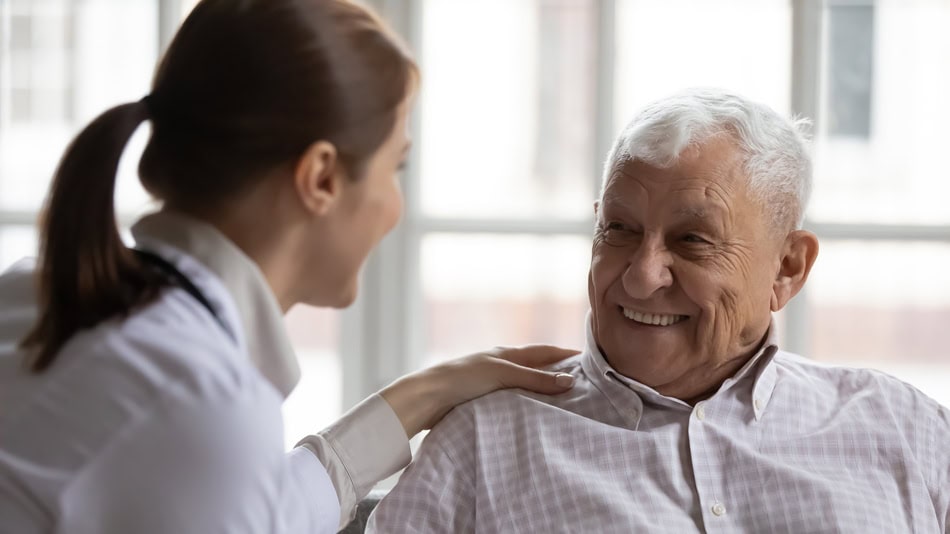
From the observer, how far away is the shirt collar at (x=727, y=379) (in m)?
1.79

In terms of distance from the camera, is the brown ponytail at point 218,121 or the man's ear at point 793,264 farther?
the man's ear at point 793,264

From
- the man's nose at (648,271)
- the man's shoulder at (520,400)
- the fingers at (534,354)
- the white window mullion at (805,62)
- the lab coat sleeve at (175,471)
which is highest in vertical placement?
the white window mullion at (805,62)

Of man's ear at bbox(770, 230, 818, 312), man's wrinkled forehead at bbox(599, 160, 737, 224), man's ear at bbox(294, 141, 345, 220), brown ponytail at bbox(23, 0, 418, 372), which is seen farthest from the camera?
man's ear at bbox(770, 230, 818, 312)

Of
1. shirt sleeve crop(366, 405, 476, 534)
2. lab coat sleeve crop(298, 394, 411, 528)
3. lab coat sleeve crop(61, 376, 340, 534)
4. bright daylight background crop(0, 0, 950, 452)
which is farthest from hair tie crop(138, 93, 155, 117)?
bright daylight background crop(0, 0, 950, 452)

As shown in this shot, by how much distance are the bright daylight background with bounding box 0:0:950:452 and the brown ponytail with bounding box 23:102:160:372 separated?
2.04 metres

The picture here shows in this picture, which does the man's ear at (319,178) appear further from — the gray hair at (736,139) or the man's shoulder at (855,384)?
the man's shoulder at (855,384)

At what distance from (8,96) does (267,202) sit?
8.52 ft

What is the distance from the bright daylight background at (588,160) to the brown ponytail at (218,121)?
1953 millimetres

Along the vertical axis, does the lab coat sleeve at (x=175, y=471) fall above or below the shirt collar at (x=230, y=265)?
below

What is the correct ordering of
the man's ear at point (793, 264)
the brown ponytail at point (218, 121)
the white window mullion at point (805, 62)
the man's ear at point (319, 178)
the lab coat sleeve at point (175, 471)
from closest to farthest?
the lab coat sleeve at point (175, 471) < the brown ponytail at point (218, 121) < the man's ear at point (319, 178) < the man's ear at point (793, 264) < the white window mullion at point (805, 62)

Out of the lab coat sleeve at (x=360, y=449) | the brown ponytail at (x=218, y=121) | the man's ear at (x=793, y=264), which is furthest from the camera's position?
the man's ear at (x=793, y=264)

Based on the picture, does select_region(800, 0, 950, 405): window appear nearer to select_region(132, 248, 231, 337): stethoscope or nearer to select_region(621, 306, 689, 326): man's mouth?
select_region(621, 306, 689, 326): man's mouth

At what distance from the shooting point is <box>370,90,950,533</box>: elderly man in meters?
1.70

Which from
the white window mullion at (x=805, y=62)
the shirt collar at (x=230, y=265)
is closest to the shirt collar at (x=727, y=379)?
the shirt collar at (x=230, y=265)
